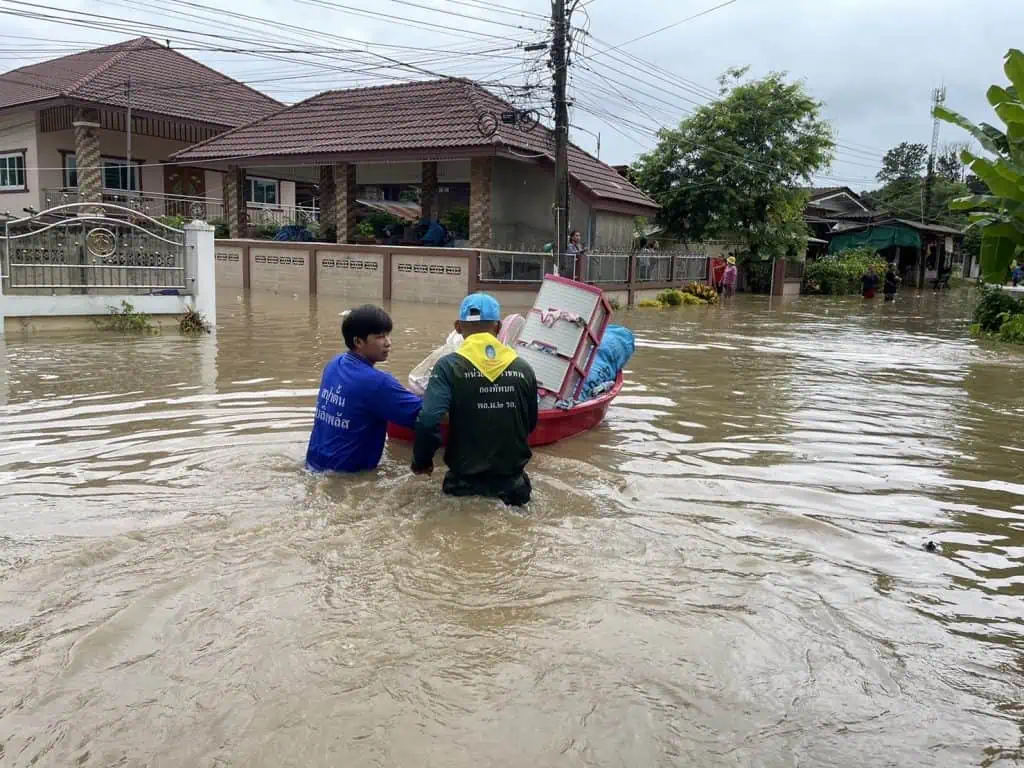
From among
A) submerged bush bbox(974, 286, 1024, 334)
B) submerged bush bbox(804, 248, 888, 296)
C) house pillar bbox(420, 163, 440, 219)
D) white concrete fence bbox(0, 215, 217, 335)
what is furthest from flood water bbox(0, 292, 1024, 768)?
submerged bush bbox(804, 248, 888, 296)

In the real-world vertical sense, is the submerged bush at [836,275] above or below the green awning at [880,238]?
below

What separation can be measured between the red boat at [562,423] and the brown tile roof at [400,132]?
13966 millimetres

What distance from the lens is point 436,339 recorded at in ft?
46.5

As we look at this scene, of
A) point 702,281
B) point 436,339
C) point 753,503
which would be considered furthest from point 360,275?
point 753,503

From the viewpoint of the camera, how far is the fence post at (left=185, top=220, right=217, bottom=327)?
1328 centimetres

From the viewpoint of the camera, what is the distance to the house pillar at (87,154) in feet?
82.6

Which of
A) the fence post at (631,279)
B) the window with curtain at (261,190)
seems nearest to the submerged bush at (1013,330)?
the fence post at (631,279)

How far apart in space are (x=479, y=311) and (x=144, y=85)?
27316 millimetres

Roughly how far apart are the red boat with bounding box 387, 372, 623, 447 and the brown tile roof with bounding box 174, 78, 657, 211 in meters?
14.0

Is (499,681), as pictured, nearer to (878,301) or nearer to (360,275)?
(360,275)

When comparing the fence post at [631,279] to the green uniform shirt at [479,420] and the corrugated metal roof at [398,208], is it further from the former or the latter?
the green uniform shirt at [479,420]

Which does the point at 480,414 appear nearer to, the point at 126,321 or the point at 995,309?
the point at 126,321

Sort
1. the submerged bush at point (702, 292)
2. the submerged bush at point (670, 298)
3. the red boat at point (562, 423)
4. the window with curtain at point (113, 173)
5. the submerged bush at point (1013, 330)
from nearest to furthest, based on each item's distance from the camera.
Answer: the red boat at point (562, 423), the submerged bush at point (1013, 330), the submerged bush at point (670, 298), the submerged bush at point (702, 292), the window with curtain at point (113, 173)

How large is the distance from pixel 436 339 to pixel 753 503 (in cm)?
908
